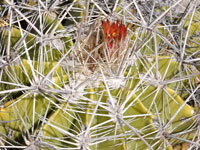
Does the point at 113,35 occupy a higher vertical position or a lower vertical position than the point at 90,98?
higher

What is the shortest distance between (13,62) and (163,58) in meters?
0.48

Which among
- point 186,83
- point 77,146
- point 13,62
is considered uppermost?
point 13,62

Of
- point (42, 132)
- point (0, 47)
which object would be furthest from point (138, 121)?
point (0, 47)

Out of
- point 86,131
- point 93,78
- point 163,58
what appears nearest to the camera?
point 86,131

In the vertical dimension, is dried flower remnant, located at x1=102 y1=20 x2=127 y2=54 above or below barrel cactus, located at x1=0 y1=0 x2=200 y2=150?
above

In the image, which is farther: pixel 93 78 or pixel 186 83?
pixel 186 83

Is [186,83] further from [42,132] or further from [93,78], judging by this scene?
[42,132]

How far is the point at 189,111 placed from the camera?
0.77 meters

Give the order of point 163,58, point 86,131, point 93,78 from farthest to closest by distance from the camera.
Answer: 1. point 163,58
2. point 93,78
3. point 86,131

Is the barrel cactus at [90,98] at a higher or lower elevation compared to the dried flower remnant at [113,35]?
lower

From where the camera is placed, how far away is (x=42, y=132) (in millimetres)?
658

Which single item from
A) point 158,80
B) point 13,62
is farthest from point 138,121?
point 13,62

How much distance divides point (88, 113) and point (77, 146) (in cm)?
9

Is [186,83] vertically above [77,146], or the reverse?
[186,83]
